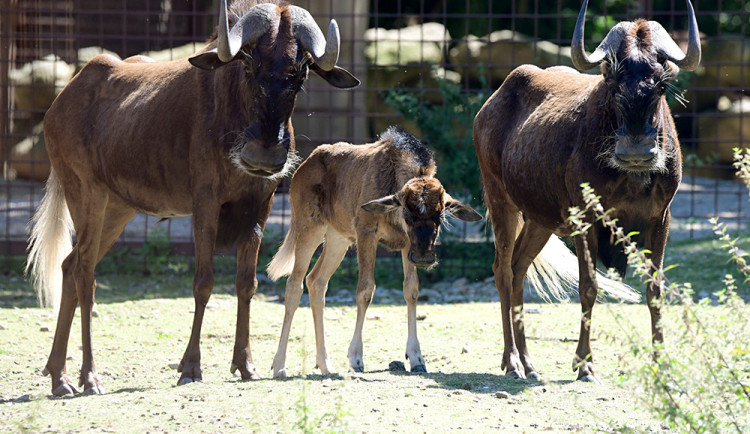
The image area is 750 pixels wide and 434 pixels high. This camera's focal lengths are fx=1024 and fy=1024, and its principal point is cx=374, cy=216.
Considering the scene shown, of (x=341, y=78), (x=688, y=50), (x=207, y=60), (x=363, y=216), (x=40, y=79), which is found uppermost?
(x=688, y=50)

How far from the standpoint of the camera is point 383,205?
723cm

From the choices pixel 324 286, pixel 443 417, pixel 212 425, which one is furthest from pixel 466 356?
pixel 212 425

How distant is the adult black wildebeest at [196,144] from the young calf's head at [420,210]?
2.72 ft

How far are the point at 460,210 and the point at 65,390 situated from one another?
119 inches

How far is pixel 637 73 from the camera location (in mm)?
6555

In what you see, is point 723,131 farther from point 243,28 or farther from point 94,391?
point 94,391

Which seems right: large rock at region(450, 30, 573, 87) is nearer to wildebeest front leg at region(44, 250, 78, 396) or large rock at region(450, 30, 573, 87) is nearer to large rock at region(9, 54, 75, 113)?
large rock at region(9, 54, 75, 113)

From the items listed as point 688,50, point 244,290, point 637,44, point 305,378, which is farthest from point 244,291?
point 688,50

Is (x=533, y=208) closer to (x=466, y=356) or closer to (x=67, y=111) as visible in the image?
(x=466, y=356)

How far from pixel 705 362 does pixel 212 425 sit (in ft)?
8.21

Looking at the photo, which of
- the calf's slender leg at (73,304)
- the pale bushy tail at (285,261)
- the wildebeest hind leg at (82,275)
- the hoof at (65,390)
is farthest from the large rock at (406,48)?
the hoof at (65,390)

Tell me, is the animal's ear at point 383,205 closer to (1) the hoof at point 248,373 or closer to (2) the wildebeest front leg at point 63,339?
(1) the hoof at point 248,373

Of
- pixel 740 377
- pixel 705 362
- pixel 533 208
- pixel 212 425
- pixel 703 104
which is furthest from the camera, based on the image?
pixel 703 104

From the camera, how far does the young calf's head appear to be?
7070 mm
